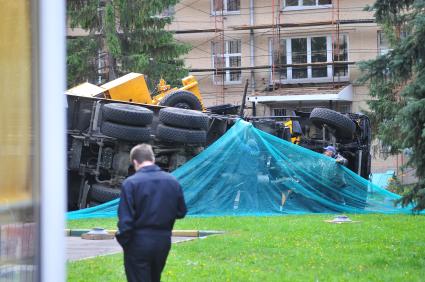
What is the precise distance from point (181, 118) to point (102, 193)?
2.51 meters

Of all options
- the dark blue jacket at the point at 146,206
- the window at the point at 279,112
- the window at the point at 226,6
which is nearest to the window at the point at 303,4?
the window at the point at 226,6

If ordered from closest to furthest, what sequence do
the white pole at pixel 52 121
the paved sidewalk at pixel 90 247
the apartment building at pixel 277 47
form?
the white pole at pixel 52 121, the paved sidewalk at pixel 90 247, the apartment building at pixel 277 47

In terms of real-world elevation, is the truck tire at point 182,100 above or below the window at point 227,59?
below

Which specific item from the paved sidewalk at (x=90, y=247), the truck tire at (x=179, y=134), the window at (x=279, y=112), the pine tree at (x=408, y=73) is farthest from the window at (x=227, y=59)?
the pine tree at (x=408, y=73)

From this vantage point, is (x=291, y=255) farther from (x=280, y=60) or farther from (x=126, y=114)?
(x=280, y=60)

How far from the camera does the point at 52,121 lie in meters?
2.96

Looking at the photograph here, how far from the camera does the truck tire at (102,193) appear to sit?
17.6 meters

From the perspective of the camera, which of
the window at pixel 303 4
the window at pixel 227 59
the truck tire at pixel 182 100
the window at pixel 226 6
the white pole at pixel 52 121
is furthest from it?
the window at pixel 226 6

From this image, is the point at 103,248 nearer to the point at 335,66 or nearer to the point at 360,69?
the point at 360,69

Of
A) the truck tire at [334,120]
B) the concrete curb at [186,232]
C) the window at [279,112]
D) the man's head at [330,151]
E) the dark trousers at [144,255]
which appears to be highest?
the window at [279,112]

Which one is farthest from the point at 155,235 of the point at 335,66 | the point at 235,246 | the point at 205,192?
the point at 335,66

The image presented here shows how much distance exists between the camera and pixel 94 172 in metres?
17.8

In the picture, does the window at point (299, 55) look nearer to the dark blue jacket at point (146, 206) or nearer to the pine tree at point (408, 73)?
the pine tree at point (408, 73)

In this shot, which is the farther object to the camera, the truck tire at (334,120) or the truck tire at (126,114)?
the truck tire at (334,120)
